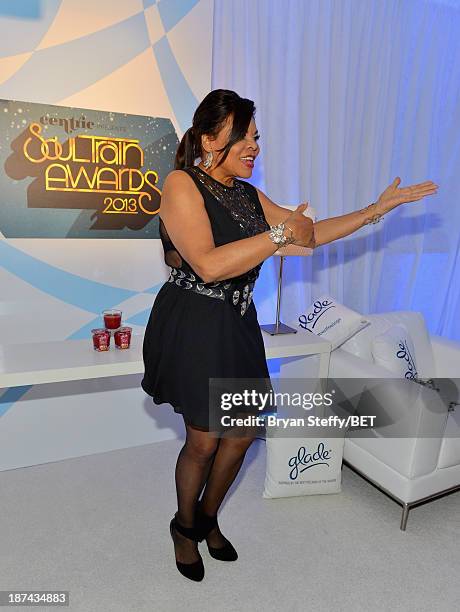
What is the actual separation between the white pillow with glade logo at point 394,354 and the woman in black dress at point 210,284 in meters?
0.89

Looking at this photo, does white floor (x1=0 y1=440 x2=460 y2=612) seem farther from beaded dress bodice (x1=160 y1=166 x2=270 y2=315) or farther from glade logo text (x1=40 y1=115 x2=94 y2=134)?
glade logo text (x1=40 y1=115 x2=94 y2=134)

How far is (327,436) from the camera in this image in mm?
2393

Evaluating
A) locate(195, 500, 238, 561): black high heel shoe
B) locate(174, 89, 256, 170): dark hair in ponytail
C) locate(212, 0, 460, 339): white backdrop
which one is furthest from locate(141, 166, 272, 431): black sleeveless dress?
locate(212, 0, 460, 339): white backdrop

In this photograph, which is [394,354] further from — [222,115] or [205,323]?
[222,115]

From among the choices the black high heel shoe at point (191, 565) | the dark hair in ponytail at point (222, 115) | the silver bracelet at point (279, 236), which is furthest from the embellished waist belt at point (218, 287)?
the black high heel shoe at point (191, 565)

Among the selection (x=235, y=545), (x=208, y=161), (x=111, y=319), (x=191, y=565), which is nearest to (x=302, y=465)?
(x=235, y=545)

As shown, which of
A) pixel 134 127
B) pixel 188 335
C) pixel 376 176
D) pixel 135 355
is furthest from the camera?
pixel 376 176

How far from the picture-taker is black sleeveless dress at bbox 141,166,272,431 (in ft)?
5.22

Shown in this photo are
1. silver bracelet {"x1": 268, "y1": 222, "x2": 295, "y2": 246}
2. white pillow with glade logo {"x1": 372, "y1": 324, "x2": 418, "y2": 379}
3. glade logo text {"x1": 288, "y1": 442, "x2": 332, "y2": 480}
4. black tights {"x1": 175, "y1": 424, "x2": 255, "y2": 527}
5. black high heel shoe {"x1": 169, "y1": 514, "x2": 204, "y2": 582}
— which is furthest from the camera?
white pillow with glade logo {"x1": 372, "y1": 324, "x2": 418, "y2": 379}

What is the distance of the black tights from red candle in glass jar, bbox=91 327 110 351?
73cm

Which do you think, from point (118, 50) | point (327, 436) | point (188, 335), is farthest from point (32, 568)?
point (118, 50)

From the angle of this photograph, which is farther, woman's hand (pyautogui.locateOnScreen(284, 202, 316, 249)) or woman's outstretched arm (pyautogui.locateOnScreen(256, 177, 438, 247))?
woman's outstretched arm (pyautogui.locateOnScreen(256, 177, 438, 247))

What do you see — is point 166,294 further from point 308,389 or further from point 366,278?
point 366,278

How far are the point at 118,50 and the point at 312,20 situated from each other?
1.14 m
